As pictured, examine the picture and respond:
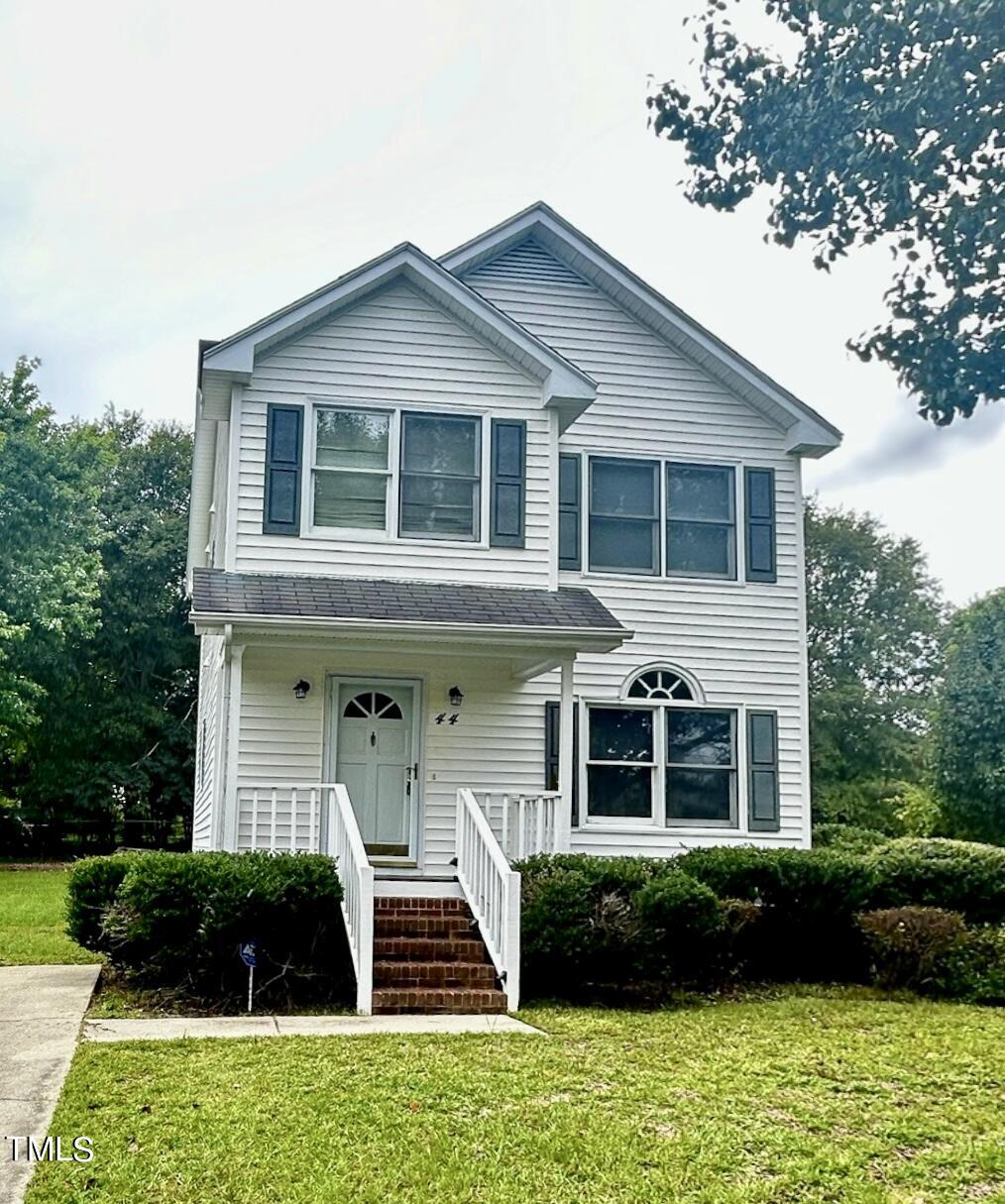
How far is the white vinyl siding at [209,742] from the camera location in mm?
12812

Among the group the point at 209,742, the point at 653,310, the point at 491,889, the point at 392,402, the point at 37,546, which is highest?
the point at 653,310

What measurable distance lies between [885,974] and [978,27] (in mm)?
7952

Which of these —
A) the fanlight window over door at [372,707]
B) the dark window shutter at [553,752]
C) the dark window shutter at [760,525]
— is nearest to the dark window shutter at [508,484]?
the dark window shutter at [553,752]

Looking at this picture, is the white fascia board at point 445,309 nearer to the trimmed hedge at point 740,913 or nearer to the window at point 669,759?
the window at point 669,759

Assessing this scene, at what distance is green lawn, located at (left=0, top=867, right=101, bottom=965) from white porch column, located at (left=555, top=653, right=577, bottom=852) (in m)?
4.71

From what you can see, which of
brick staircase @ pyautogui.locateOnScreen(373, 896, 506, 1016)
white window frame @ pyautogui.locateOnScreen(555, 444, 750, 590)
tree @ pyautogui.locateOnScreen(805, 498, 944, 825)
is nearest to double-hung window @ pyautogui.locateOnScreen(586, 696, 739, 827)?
white window frame @ pyautogui.locateOnScreen(555, 444, 750, 590)

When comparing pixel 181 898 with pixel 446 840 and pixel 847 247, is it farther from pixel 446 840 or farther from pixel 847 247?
pixel 847 247

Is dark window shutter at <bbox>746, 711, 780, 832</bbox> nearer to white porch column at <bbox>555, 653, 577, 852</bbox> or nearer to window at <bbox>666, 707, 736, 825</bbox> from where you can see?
window at <bbox>666, 707, 736, 825</bbox>

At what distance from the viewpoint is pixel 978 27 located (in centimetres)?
601

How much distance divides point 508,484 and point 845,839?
18.7ft

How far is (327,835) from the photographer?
37.0 ft

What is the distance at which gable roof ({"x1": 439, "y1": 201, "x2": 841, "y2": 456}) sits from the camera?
14.8 metres

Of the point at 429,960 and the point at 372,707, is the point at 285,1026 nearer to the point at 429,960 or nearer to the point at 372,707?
the point at 429,960

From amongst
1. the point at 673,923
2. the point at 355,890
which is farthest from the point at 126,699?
the point at 673,923
